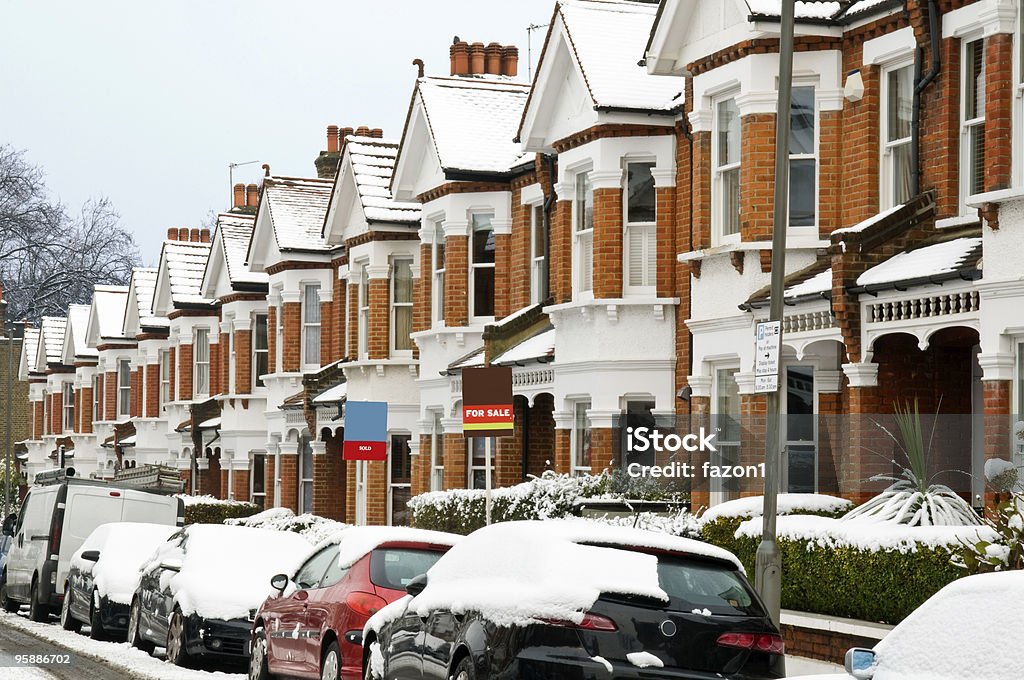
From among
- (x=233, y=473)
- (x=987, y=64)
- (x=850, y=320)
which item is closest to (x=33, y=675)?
(x=850, y=320)

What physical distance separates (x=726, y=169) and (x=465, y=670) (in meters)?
11.7

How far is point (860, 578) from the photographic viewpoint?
15.6 meters

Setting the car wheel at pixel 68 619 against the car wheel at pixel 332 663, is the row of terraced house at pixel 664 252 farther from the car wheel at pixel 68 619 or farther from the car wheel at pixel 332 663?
the car wheel at pixel 68 619

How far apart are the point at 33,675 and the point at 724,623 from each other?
872 centimetres

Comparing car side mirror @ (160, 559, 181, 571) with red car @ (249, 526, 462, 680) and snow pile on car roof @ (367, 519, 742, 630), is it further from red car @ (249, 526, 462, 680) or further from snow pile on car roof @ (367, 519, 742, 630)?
snow pile on car roof @ (367, 519, 742, 630)

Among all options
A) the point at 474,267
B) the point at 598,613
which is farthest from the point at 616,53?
the point at 598,613

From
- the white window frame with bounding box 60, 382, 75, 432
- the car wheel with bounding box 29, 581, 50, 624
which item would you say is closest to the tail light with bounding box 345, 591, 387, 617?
the car wheel with bounding box 29, 581, 50, 624

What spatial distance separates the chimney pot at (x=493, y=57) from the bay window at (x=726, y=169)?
15.0m

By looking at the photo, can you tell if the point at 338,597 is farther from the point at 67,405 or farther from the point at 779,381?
the point at 67,405

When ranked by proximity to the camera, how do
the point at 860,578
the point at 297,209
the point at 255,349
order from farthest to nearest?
the point at 255,349
the point at 297,209
the point at 860,578

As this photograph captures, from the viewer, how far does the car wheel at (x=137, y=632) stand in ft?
67.7

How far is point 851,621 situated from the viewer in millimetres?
15711

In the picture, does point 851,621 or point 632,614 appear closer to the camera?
point 632,614

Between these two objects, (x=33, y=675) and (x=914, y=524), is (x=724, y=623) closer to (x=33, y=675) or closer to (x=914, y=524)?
(x=914, y=524)
